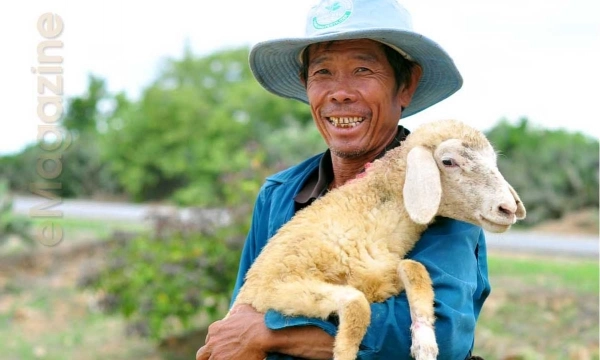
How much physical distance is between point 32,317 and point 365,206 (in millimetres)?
9280

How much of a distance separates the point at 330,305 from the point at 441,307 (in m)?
0.40

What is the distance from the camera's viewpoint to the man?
2807 millimetres

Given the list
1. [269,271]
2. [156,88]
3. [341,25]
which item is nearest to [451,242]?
[269,271]

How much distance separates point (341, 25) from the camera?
3.27 metres

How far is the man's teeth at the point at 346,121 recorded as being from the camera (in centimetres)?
340

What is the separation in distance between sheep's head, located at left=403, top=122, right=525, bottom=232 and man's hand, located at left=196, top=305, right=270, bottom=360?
74 cm

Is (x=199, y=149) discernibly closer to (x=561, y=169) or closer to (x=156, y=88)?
(x=156, y=88)

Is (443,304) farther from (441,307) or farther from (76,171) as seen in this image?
(76,171)

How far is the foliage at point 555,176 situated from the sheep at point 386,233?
1550cm

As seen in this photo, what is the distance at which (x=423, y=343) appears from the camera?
2.62 m

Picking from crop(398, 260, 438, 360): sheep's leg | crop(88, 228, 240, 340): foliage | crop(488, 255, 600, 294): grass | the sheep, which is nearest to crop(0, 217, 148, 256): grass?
crop(88, 228, 240, 340): foliage

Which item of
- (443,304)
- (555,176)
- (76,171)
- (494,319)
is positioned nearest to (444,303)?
(443,304)

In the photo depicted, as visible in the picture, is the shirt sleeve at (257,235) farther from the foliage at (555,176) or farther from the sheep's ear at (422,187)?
the foliage at (555,176)

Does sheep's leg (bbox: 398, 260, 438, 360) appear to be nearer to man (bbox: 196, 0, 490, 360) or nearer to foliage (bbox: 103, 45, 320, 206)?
man (bbox: 196, 0, 490, 360)
